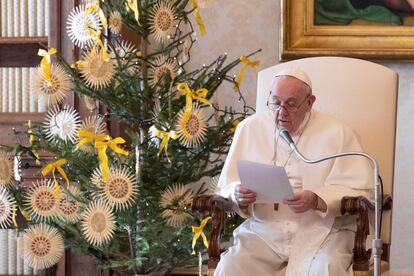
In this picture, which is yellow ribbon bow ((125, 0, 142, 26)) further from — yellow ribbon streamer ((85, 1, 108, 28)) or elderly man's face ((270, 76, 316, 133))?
elderly man's face ((270, 76, 316, 133))

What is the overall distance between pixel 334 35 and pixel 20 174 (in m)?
1.95

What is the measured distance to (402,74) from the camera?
4.92m

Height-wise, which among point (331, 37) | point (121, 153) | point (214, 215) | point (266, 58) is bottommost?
point (214, 215)

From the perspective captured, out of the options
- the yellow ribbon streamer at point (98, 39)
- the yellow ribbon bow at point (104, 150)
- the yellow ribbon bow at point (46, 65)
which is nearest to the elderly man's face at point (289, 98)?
the yellow ribbon bow at point (104, 150)

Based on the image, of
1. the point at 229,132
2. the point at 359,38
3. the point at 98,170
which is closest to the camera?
the point at 98,170

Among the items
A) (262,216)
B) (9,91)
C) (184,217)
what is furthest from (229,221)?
(9,91)

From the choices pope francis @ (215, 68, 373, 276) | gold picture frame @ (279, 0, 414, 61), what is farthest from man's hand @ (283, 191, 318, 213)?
gold picture frame @ (279, 0, 414, 61)

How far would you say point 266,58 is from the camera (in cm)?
501

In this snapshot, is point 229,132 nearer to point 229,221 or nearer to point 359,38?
point 229,221

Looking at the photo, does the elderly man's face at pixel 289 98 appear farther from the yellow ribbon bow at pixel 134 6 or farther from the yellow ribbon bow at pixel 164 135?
the yellow ribbon bow at pixel 134 6

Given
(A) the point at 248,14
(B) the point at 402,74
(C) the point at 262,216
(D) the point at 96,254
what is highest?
(A) the point at 248,14

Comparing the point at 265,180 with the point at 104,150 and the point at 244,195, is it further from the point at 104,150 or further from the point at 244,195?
the point at 104,150

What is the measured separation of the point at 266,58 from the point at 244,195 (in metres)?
1.78

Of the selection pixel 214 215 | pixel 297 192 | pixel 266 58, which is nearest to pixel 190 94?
pixel 214 215
